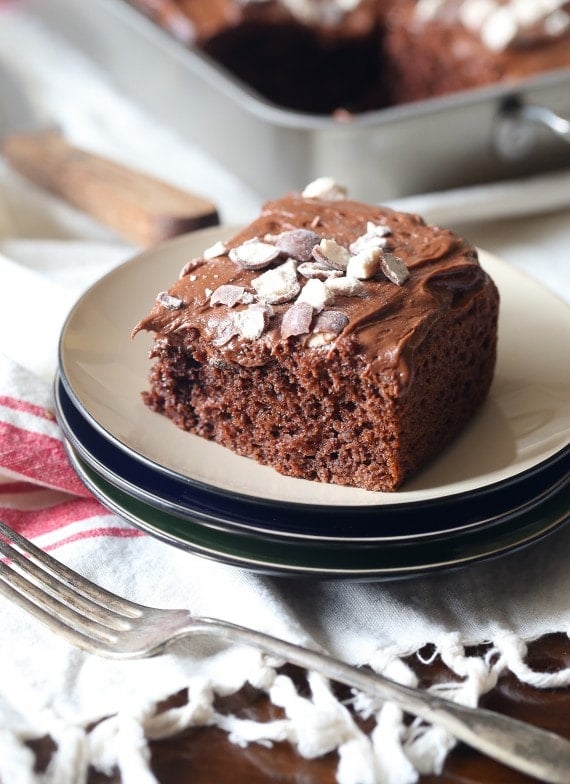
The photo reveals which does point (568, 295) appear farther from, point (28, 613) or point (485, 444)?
point (28, 613)

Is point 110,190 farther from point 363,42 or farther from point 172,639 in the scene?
point 172,639

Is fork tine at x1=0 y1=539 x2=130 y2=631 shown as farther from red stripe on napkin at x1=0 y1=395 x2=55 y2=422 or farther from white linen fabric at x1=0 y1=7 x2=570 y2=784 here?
red stripe on napkin at x1=0 y1=395 x2=55 y2=422

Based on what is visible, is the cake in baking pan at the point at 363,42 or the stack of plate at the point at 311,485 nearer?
the stack of plate at the point at 311,485

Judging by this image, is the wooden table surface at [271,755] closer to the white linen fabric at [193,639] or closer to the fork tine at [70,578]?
the white linen fabric at [193,639]

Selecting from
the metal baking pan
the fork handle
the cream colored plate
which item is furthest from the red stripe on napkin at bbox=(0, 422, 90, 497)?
the metal baking pan

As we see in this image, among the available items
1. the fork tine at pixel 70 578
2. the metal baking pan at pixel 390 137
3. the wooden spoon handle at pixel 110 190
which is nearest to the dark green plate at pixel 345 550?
the fork tine at pixel 70 578

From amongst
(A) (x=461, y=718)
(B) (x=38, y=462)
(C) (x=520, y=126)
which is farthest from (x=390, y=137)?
(A) (x=461, y=718)
